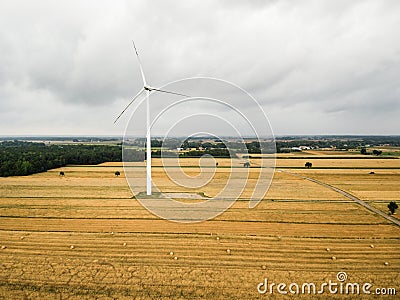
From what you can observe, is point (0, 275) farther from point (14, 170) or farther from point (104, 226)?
point (14, 170)

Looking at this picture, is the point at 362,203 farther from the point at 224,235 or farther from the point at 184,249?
the point at 184,249

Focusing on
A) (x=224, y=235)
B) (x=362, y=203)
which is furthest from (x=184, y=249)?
(x=362, y=203)

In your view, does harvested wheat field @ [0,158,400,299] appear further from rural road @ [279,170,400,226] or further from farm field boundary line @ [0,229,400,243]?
rural road @ [279,170,400,226]

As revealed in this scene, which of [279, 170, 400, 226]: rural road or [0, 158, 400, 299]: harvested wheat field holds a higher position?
[279, 170, 400, 226]: rural road

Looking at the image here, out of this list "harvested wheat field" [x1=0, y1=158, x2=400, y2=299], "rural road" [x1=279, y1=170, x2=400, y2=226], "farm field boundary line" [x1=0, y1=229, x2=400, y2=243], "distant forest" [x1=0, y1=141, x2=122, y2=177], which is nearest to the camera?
"harvested wheat field" [x1=0, y1=158, x2=400, y2=299]

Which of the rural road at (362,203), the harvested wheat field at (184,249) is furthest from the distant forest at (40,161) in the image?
the rural road at (362,203)

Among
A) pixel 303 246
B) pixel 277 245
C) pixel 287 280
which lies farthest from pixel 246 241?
pixel 287 280

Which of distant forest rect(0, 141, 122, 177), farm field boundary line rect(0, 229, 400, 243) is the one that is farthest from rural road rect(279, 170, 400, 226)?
distant forest rect(0, 141, 122, 177)

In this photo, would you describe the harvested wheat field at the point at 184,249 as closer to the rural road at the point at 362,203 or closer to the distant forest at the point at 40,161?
the rural road at the point at 362,203
